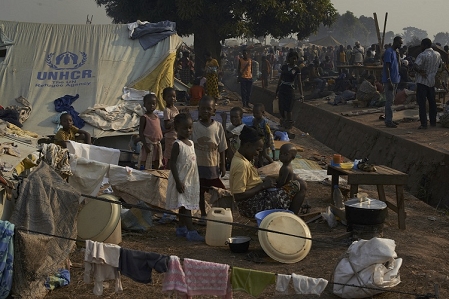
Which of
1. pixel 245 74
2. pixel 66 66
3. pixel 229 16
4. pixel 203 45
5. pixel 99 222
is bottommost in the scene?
pixel 99 222

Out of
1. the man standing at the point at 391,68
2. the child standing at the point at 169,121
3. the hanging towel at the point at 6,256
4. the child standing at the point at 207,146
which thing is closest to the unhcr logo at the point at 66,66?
the child standing at the point at 169,121

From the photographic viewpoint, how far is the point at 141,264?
4449mm

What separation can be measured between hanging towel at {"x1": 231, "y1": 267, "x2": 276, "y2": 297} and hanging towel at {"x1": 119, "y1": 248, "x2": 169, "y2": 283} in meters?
0.47

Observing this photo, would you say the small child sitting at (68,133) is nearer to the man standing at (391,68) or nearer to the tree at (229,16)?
the man standing at (391,68)

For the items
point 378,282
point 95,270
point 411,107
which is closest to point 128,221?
point 95,270

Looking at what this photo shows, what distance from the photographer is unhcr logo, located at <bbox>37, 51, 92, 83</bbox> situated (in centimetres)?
1407

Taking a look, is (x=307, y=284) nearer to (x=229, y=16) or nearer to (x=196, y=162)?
(x=196, y=162)

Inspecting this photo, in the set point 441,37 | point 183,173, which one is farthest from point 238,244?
point 441,37

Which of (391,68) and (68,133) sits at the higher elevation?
(391,68)

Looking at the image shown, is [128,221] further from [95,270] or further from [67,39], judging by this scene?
[67,39]

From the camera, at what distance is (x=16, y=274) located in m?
4.91

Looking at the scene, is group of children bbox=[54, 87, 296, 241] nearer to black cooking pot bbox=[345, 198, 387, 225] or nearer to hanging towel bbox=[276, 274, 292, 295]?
black cooking pot bbox=[345, 198, 387, 225]

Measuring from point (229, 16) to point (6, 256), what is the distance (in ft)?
67.4

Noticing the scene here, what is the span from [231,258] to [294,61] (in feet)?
29.9
